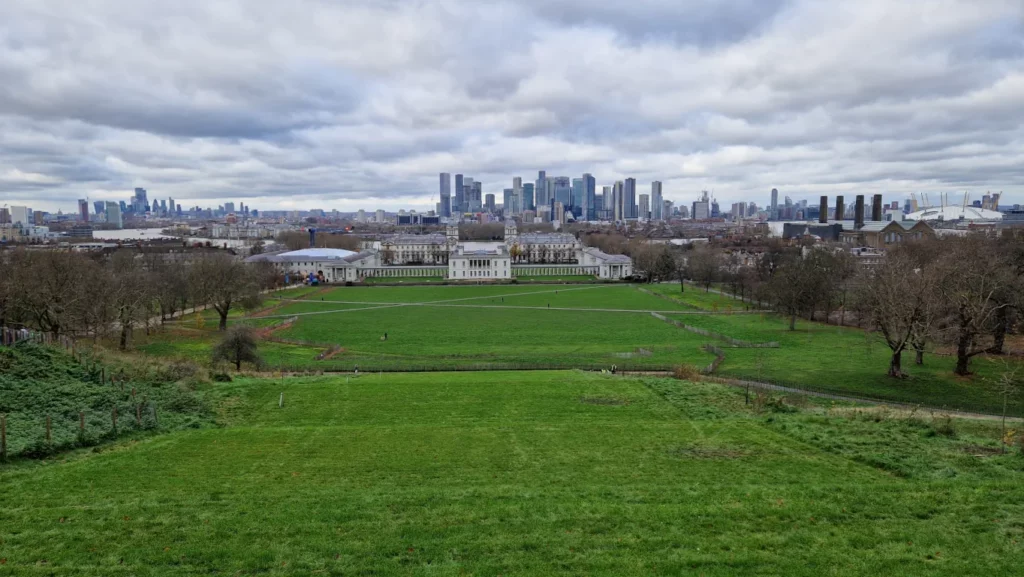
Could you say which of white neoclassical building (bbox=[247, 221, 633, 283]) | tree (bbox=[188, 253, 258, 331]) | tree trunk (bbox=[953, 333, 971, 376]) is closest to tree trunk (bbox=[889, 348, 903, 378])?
tree trunk (bbox=[953, 333, 971, 376])

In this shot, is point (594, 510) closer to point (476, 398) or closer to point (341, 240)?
point (476, 398)

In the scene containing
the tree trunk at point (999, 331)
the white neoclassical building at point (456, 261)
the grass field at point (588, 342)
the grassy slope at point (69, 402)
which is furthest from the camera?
the white neoclassical building at point (456, 261)

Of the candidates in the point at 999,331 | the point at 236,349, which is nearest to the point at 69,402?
the point at 236,349

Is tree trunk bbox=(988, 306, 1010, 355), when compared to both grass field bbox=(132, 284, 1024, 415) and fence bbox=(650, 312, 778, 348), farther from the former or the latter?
fence bbox=(650, 312, 778, 348)

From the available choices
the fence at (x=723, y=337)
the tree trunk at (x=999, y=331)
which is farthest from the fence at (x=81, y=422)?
the tree trunk at (x=999, y=331)

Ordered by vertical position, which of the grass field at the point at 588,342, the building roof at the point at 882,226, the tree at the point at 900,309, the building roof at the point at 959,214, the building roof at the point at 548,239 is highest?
the building roof at the point at 959,214

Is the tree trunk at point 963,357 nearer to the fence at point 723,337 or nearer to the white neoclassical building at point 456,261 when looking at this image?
the fence at point 723,337

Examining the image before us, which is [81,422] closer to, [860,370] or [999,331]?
[860,370]
